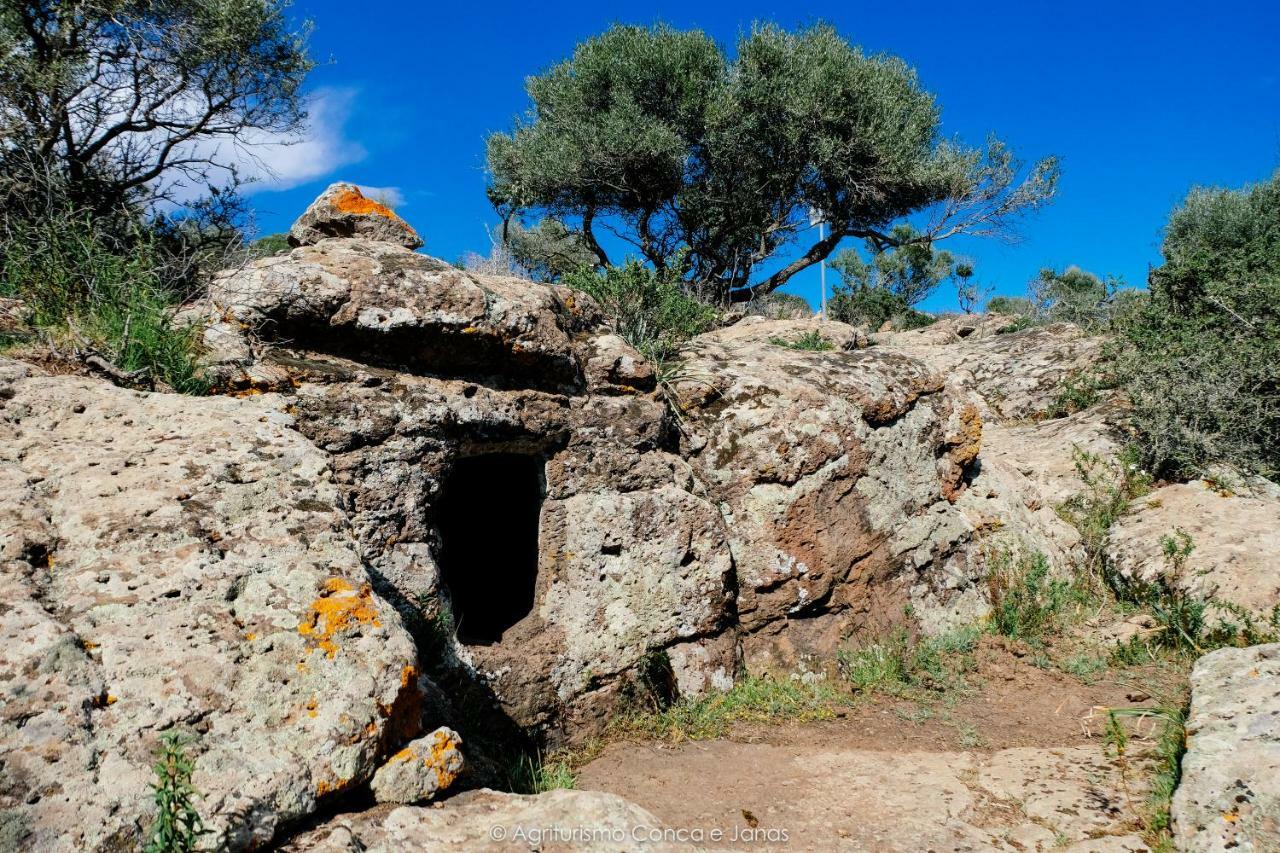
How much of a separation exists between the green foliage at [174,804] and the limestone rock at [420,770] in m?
0.63

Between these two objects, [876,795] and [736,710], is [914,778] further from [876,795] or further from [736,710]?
[736,710]

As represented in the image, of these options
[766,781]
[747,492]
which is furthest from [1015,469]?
[766,781]

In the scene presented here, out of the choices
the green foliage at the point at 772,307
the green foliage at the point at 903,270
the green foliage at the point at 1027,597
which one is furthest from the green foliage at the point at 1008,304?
the green foliage at the point at 1027,597

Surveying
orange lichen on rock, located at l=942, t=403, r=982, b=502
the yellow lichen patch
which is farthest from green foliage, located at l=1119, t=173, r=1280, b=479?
the yellow lichen patch

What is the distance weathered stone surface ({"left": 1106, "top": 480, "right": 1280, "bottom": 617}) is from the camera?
6.50 metres

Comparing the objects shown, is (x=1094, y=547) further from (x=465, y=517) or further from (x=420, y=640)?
(x=420, y=640)

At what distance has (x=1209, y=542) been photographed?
23.3ft

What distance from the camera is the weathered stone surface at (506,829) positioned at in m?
2.50

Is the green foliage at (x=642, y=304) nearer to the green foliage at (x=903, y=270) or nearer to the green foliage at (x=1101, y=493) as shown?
the green foliage at (x=1101, y=493)

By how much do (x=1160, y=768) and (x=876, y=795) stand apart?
151 cm

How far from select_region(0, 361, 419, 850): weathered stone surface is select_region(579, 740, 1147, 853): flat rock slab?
2.02m

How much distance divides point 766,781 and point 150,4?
11.8 metres

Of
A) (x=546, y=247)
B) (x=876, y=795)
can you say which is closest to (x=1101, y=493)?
(x=876, y=795)

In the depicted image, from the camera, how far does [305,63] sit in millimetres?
12234
